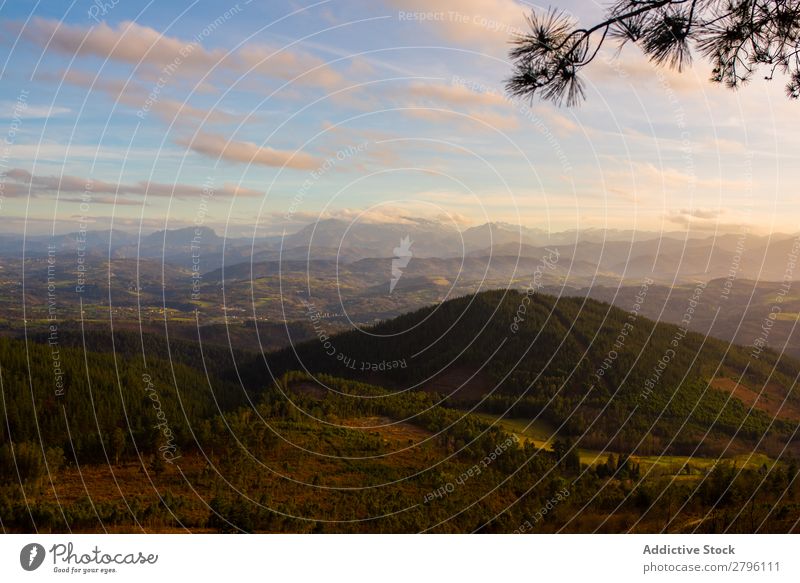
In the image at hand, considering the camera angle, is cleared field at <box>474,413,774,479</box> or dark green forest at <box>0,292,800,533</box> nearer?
dark green forest at <box>0,292,800,533</box>

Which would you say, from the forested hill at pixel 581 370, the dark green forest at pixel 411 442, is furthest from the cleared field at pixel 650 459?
the forested hill at pixel 581 370

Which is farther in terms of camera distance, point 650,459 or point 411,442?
point 650,459

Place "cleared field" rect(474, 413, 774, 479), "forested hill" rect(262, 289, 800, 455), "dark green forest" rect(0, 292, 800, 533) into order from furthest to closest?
"forested hill" rect(262, 289, 800, 455) → "cleared field" rect(474, 413, 774, 479) → "dark green forest" rect(0, 292, 800, 533)

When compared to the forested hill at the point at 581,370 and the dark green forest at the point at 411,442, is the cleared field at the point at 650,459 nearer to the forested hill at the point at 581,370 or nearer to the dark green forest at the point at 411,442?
the dark green forest at the point at 411,442

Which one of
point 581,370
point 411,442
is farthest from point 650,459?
point 581,370

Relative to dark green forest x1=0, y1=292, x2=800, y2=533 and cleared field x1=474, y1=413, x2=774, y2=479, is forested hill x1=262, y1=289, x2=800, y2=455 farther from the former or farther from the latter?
cleared field x1=474, y1=413, x2=774, y2=479

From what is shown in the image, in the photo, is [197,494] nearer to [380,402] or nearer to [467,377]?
[380,402]

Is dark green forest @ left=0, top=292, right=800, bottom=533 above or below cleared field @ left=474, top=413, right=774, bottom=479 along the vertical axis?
above

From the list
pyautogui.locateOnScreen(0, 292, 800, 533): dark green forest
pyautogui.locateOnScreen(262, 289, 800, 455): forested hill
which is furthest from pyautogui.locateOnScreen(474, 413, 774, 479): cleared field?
pyautogui.locateOnScreen(262, 289, 800, 455): forested hill

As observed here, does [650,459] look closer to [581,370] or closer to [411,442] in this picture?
[411,442]
